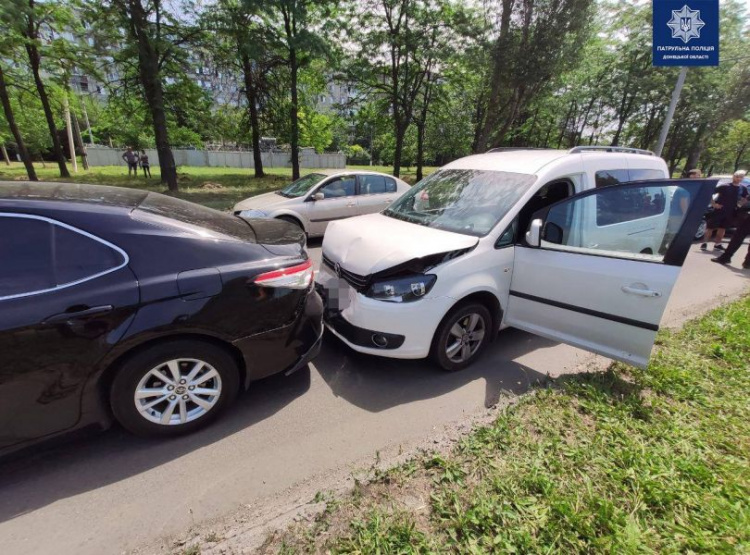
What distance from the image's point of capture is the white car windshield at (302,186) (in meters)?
7.95

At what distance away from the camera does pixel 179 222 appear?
8.66 ft

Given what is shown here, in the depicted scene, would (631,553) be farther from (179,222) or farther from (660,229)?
(179,222)

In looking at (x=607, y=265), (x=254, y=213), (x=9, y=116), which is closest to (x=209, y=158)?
(x=9, y=116)

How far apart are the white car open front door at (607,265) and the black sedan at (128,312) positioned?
219 centimetres

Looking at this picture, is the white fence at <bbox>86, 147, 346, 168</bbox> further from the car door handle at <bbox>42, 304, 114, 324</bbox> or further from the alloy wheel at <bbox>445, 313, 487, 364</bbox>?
the car door handle at <bbox>42, 304, 114, 324</bbox>

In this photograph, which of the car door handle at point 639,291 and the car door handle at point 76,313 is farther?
the car door handle at point 639,291

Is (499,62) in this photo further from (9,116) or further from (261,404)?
(9,116)

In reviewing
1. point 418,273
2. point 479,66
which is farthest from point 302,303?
point 479,66

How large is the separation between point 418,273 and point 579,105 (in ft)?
107

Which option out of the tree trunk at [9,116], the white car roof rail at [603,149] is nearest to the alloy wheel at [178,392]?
the white car roof rail at [603,149]

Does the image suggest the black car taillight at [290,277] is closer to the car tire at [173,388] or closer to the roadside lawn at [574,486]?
the car tire at [173,388]

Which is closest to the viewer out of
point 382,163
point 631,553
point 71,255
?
point 631,553

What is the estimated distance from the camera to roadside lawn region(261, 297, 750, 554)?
1.78m

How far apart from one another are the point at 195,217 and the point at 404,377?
2.28 meters
